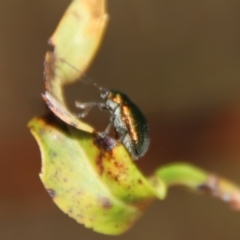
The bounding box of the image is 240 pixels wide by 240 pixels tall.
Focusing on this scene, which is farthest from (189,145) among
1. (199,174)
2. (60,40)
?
(60,40)

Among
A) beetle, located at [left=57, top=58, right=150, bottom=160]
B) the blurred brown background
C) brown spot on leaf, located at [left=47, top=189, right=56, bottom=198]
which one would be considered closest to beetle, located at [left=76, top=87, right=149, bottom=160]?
beetle, located at [left=57, top=58, right=150, bottom=160]

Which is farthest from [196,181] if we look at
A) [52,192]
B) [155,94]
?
[155,94]

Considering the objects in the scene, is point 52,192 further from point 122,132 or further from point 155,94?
point 155,94

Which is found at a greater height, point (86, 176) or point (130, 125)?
point (130, 125)

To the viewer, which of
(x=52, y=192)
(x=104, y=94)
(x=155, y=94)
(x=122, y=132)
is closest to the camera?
(x=52, y=192)

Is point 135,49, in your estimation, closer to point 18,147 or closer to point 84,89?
point 84,89

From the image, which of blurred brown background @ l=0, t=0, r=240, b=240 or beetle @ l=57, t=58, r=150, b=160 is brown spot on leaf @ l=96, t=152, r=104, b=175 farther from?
blurred brown background @ l=0, t=0, r=240, b=240
